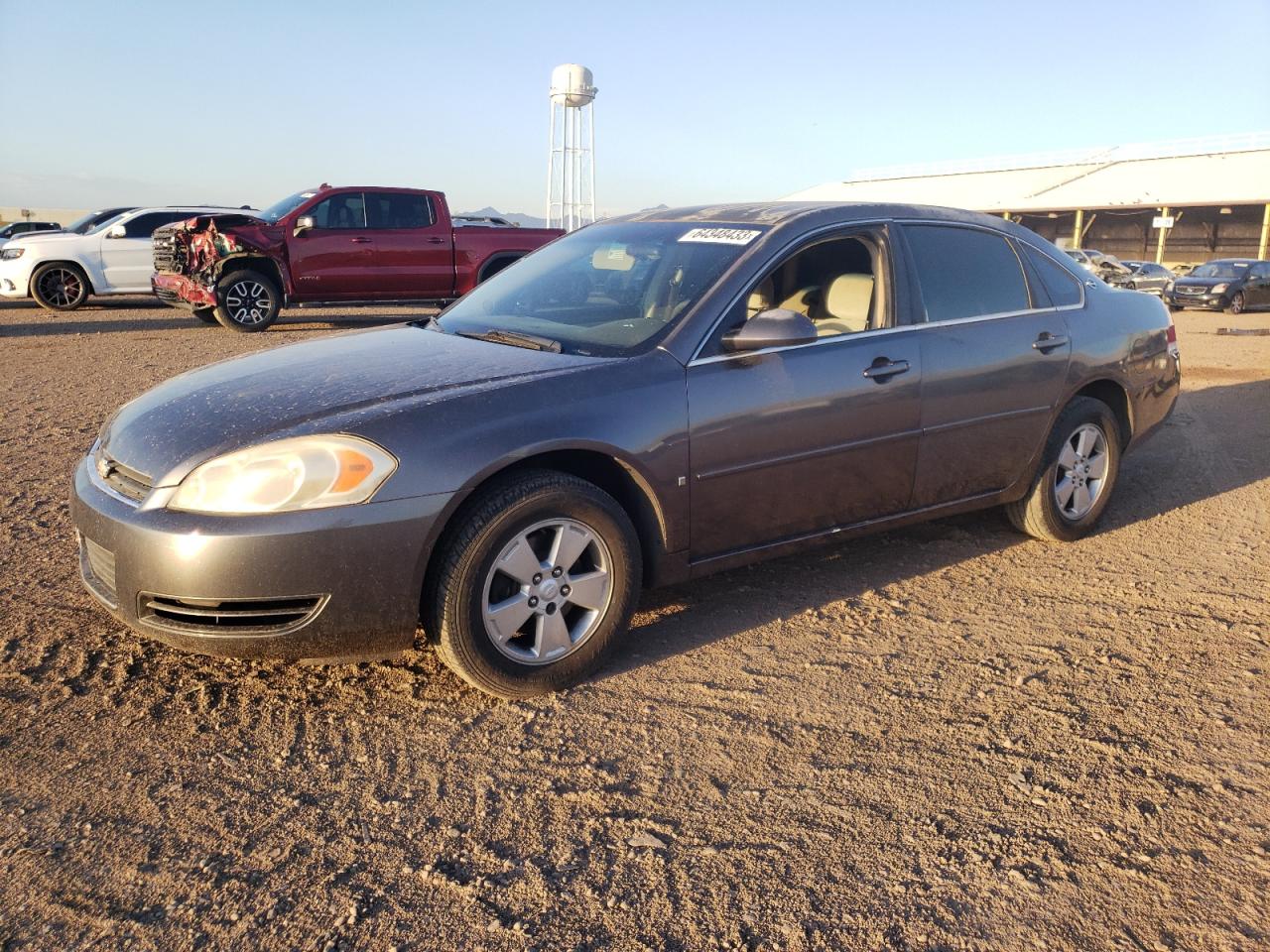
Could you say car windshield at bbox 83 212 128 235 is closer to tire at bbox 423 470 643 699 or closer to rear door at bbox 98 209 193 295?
rear door at bbox 98 209 193 295

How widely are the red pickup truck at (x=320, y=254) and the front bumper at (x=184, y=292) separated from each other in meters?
0.01

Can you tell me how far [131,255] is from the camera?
646 inches

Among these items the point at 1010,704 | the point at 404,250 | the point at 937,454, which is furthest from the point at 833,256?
the point at 404,250

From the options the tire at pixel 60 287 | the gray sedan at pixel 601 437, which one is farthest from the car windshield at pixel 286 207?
the gray sedan at pixel 601 437

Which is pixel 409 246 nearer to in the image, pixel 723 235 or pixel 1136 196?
pixel 723 235

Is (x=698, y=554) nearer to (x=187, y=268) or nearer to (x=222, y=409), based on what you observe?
(x=222, y=409)

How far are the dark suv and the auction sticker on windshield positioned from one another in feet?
77.8

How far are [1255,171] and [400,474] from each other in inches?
2069

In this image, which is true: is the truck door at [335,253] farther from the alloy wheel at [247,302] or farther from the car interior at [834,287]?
Answer: the car interior at [834,287]

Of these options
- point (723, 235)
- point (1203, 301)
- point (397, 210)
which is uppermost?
point (397, 210)

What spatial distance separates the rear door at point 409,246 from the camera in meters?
14.3

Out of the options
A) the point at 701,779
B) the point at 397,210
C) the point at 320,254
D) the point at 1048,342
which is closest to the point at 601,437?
the point at 701,779

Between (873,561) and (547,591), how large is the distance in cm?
206

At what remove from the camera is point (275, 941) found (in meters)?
2.25
